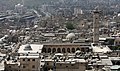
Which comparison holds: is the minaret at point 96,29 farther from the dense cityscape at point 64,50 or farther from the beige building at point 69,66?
the beige building at point 69,66

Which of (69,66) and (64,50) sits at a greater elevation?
(69,66)

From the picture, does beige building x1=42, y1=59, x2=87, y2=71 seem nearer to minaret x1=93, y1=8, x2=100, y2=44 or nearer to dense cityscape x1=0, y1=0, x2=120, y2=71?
dense cityscape x1=0, y1=0, x2=120, y2=71

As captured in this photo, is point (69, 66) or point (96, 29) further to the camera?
point (96, 29)

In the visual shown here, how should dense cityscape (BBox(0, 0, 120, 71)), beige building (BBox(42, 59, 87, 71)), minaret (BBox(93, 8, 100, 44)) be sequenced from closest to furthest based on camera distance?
1. dense cityscape (BBox(0, 0, 120, 71))
2. beige building (BBox(42, 59, 87, 71))
3. minaret (BBox(93, 8, 100, 44))

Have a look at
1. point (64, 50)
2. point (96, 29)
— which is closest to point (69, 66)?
point (64, 50)

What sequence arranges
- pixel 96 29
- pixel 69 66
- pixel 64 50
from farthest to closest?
pixel 96 29 → pixel 64 50 → pixel 69 66

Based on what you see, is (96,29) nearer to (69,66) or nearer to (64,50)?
(64,50)

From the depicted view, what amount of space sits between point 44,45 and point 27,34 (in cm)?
1176

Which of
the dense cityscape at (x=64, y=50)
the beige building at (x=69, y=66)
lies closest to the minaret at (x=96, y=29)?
the dense cityscape at (x=64, y=50)

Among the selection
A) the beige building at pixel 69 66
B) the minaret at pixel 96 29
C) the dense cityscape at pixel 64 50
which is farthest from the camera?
the minaret at pixel 96 29

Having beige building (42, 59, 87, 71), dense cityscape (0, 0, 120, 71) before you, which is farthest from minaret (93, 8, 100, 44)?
beige building (42, 59, 87, 71)

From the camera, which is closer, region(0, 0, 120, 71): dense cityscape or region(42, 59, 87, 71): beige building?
region(0, 0, 120, 71): dense cityscape

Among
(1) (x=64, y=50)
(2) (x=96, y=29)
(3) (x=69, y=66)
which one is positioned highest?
(2) (x=96, y=29)

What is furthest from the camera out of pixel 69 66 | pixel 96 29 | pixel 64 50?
pixel 96 29
